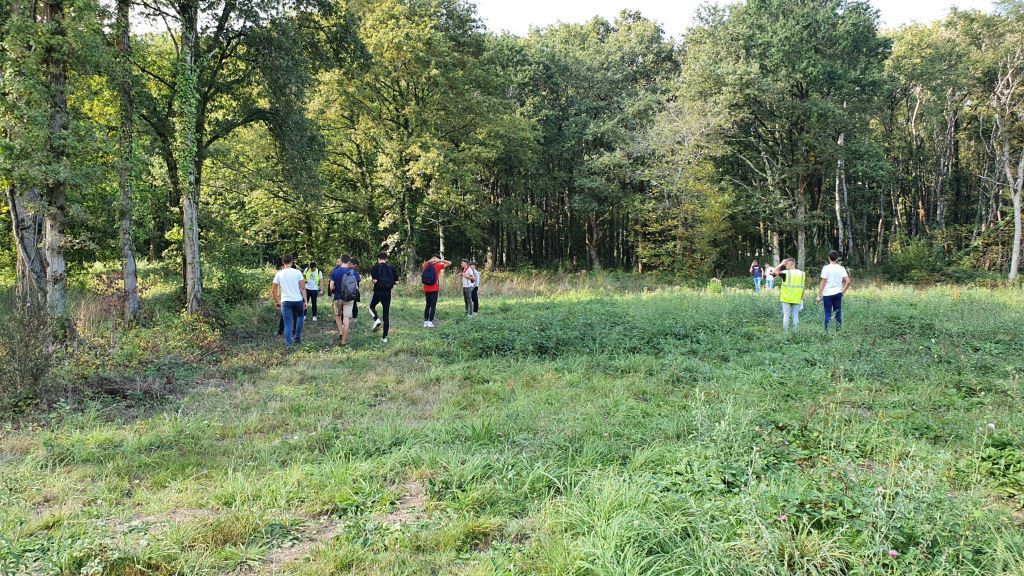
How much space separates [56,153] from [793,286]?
13598 millimetres

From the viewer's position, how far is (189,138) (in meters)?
11.1

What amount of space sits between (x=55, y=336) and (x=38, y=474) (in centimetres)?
499

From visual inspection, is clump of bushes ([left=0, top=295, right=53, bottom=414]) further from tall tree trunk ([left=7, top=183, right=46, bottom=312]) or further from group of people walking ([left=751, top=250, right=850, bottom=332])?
group of people walking ([left=751, top=250, right=850, bottom=332])

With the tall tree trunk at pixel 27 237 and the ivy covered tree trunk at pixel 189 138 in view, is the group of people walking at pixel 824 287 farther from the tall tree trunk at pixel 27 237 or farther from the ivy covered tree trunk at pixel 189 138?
the tall tree trunk at pixel 27 237

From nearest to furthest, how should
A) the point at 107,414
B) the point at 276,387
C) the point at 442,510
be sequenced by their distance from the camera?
the point at 442,510 → the point at 107,414 → the point at 276,387

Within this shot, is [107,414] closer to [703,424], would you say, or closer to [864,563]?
[703,424]

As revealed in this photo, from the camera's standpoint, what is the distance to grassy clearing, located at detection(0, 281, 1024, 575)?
3.04 m

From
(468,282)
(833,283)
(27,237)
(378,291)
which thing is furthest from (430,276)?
(833,283)

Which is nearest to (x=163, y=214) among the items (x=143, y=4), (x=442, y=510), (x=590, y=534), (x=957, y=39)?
(x=143, y=4)

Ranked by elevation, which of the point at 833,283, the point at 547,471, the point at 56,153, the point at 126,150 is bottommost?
the point at 547,471

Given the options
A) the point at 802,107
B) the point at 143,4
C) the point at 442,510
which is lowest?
the point at 442,510

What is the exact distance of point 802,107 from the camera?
29.8m

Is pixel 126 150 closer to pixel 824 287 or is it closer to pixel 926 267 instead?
pixel 824 287

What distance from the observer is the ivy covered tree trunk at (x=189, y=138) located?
11086 millimetres
